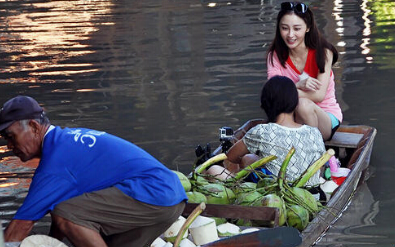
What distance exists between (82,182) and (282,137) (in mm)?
1990

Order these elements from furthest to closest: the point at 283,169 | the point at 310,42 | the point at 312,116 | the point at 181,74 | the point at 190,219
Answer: the point at 181,74 < the point at 310,42 < the point at 312,116 < the point at 283,169 < the point at 190,219

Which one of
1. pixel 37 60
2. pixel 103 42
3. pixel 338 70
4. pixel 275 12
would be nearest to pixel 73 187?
pixel 338 70

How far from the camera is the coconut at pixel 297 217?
5.72m

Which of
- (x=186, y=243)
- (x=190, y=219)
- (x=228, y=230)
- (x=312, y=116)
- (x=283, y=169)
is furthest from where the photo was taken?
(x=312, y=116)

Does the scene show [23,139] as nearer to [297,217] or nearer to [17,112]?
[17,112]

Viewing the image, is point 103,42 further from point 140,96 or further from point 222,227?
point 222,227

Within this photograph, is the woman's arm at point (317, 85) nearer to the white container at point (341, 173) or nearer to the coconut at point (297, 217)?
the white container at point (341, 173)

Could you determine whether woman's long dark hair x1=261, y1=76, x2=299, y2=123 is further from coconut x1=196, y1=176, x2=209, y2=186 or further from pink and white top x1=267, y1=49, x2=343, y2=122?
pink and white top x1=267, y1=49, x2=343, y2=122

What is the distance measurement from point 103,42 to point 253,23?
3.35m

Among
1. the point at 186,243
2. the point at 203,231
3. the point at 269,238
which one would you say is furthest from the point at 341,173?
the point at 186,243

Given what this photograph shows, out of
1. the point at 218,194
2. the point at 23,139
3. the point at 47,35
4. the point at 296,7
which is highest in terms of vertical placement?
the point at 23,139

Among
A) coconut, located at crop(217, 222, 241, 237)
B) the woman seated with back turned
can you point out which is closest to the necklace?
the woman seated with back turned

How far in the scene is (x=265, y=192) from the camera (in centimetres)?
585

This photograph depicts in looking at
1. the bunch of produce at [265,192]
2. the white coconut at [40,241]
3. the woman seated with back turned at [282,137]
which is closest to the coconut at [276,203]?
the bunch of produce at [265,192]
